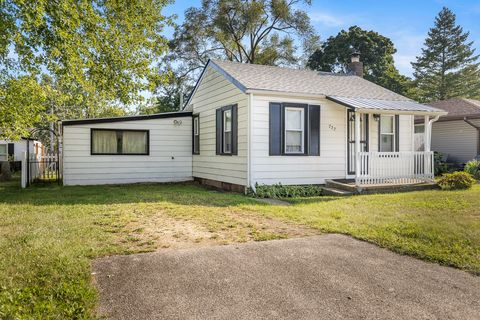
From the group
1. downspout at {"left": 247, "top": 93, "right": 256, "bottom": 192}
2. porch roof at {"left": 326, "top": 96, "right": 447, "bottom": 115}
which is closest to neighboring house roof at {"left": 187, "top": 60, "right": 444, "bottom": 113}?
porch roof at {"left": 326, "top": 96, "right": 447, "bottom": 115}

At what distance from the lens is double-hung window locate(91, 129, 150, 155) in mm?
13403

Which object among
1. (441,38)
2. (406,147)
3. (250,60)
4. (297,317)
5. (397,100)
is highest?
(441,38)

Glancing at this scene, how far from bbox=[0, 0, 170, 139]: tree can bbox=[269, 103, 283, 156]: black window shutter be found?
3.54 m

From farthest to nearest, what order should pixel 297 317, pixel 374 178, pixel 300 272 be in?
pixel 374 178 → pixel 300 272 → pixel 297 317

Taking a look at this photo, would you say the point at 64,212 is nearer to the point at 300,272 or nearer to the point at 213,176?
the point at 300,272

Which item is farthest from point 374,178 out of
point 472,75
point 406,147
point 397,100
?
point 472,75

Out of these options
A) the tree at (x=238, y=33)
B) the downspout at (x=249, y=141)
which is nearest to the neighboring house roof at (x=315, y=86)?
the downspout at (x=249, y=141)

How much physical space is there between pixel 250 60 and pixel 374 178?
19.9 m

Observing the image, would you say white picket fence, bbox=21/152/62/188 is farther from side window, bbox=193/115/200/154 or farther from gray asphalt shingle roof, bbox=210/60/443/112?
gray asphalt shingle roof, bbox=210/60/443/112

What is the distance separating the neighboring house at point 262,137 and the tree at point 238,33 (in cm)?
1520

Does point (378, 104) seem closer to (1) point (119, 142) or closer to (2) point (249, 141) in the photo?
→ (2) point (249, 141)

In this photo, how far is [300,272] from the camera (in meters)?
3.92

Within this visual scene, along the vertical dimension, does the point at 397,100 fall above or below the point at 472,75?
below

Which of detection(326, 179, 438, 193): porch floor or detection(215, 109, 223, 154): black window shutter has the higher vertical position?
detection(215, 109, 223, 154): black window shutter
